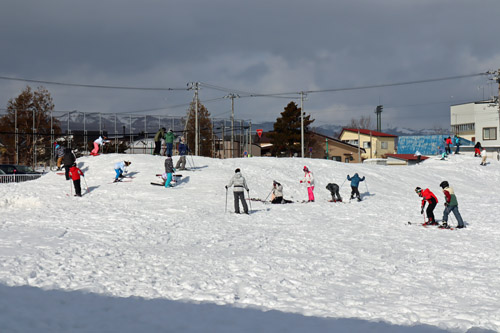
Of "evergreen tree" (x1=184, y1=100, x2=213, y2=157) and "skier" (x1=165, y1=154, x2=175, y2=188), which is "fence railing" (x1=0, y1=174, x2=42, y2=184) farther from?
"evergreen tree" (x1=184, y1=100, x2=213, y2=157)

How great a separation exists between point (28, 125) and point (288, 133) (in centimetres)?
3484

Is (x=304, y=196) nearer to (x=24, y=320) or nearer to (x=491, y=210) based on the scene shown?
(x=491, y=210)

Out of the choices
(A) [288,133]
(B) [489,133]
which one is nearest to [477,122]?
(B) [489,133]

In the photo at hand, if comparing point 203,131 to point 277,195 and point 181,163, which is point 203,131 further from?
point 277,195

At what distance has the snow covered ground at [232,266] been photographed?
5.94 metres

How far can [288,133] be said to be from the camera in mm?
64188

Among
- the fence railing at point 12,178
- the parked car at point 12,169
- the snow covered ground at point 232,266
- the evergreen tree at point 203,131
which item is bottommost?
the snow covered ground at point 232,266

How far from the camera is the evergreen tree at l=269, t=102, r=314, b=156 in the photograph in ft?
210

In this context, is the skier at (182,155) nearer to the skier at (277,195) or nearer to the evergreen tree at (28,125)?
the skier at (277,195)

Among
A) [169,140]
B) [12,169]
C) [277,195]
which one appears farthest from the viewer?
[12,169]

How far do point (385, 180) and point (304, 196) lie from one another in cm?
997

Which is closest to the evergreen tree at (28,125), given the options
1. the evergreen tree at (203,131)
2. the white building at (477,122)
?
the evergreen tree at (203,131)

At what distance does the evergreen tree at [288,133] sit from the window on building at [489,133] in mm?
42045

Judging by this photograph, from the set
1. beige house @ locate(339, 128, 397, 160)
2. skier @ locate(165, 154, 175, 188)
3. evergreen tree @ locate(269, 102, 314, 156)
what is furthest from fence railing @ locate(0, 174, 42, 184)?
beige house @ locate(339, 128, 397, 160)
